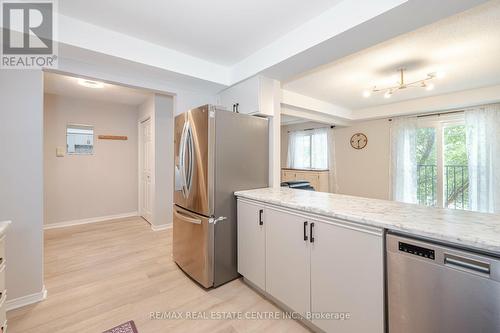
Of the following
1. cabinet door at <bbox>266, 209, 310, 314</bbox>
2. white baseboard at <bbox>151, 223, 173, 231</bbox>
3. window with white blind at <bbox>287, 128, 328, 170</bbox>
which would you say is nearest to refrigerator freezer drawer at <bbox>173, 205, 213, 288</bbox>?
cabinet door at <bbox>266, 209, 310, 314</bbox>

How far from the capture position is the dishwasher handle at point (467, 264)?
0.90 meters

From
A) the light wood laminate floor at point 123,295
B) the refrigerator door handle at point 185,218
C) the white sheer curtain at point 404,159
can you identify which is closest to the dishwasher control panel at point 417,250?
the light wood laminate floor at point 123,295

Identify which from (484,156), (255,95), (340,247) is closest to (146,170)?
(255,95)

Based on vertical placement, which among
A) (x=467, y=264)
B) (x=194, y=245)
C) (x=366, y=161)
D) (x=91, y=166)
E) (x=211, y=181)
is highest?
(x=366, y=161)

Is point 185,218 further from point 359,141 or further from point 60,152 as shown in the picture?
point 359,141

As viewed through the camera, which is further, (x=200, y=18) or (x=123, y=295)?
(x=123, y=295)

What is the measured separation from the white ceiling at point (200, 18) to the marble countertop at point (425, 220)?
5.20ft

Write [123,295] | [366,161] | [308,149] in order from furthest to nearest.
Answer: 1. [308,149]
2. [366,161]
3. [123,295]

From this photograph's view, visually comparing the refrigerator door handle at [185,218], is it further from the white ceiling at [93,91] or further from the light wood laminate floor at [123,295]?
the white ceiling at [93,91]

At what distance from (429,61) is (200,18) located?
2794 millimetres

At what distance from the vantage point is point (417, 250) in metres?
1.06

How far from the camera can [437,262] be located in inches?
39.5

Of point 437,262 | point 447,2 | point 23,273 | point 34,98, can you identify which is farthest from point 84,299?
point 447,2


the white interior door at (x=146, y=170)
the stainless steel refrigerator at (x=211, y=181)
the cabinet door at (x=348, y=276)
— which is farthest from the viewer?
the white interior door at (x=146, y=170)
